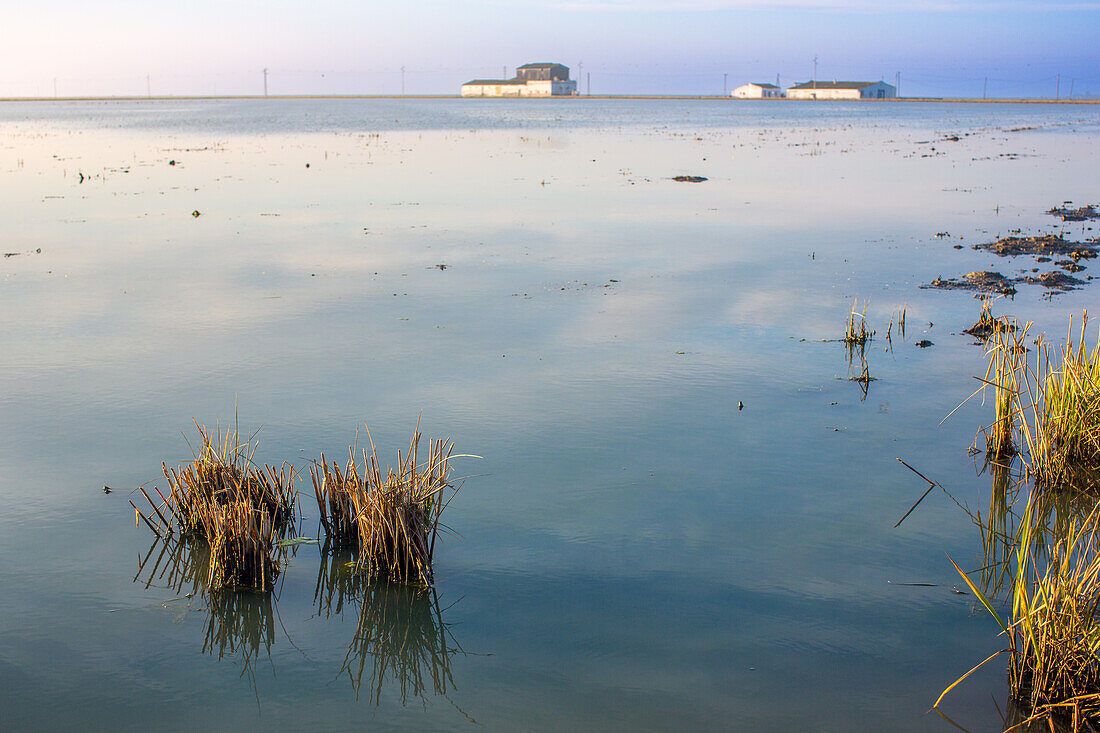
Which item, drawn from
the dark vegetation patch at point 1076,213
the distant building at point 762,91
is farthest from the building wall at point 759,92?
the dark vegetation patch at point 1076,213

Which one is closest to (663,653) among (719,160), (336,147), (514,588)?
(514,588)

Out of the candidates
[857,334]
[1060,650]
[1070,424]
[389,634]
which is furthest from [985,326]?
[389,634]

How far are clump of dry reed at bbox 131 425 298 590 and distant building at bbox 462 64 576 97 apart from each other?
158m

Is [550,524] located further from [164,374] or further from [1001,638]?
[164,374]

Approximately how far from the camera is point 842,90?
469 feet

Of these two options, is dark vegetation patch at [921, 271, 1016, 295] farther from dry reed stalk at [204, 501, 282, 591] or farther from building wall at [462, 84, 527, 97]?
building wall at [462, 84, 527, 97]

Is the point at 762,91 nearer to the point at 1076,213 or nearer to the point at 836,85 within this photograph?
the point at 836,85

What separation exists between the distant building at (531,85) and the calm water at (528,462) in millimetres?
148574

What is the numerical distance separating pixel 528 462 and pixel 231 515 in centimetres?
223

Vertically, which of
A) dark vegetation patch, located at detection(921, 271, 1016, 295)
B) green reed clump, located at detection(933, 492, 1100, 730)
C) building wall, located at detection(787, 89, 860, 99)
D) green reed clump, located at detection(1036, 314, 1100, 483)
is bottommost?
green reed clump, located at detection(933, 492, 1100, 730)

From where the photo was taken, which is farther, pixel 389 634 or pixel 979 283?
pixel 979 283

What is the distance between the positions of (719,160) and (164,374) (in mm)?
24079

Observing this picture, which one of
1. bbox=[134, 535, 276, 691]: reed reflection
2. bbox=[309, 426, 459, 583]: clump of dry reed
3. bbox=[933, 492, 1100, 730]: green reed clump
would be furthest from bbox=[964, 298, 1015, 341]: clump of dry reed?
bbox=[134, 535, 276, 691]: reed reflection

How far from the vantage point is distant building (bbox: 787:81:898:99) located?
142125 mm
